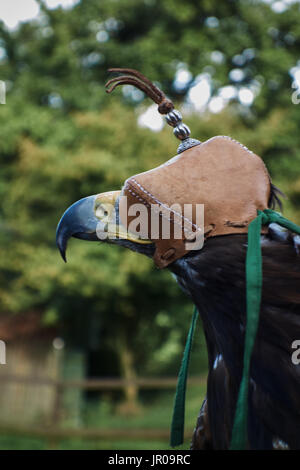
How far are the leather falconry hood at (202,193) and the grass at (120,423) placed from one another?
5.36 meters

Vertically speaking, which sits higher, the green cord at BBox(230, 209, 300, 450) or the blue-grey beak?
the blue-grey beak

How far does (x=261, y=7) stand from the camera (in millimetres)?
11648

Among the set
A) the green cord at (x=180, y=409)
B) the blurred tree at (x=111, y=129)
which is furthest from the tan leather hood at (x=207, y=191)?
the blurred tree at (x=111, y=129)

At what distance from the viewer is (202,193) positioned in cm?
Answer: 132

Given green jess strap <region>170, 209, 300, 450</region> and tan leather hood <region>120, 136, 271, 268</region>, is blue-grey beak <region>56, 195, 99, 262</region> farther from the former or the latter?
green jess strap <region>170, 209, 300, 450</region>

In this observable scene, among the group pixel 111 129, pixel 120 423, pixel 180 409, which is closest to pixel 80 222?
pixel 180 409

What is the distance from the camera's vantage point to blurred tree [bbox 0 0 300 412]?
358 inches

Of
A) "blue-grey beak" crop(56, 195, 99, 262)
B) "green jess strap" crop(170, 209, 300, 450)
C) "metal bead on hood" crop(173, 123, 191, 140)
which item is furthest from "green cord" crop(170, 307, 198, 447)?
"metal bead on hood" crop(173, 123, 191, 140)

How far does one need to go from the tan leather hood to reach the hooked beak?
44 mm

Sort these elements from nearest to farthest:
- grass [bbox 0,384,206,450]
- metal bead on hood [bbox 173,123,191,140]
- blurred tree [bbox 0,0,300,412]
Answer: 1. metal bead on hood [bbox 173,123,191,140]
2. grass [bbox 0,384,206,450]
3. blurred tree [bbox 0,0,300,412]

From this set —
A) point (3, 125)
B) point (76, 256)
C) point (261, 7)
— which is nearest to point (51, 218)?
point (76, 256)

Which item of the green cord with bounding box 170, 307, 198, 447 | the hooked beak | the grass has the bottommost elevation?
the green cord with bounding box 170, 307, 198, 447

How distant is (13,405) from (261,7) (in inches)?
444

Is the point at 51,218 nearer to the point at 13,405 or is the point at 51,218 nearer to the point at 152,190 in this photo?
the point at 13,405
